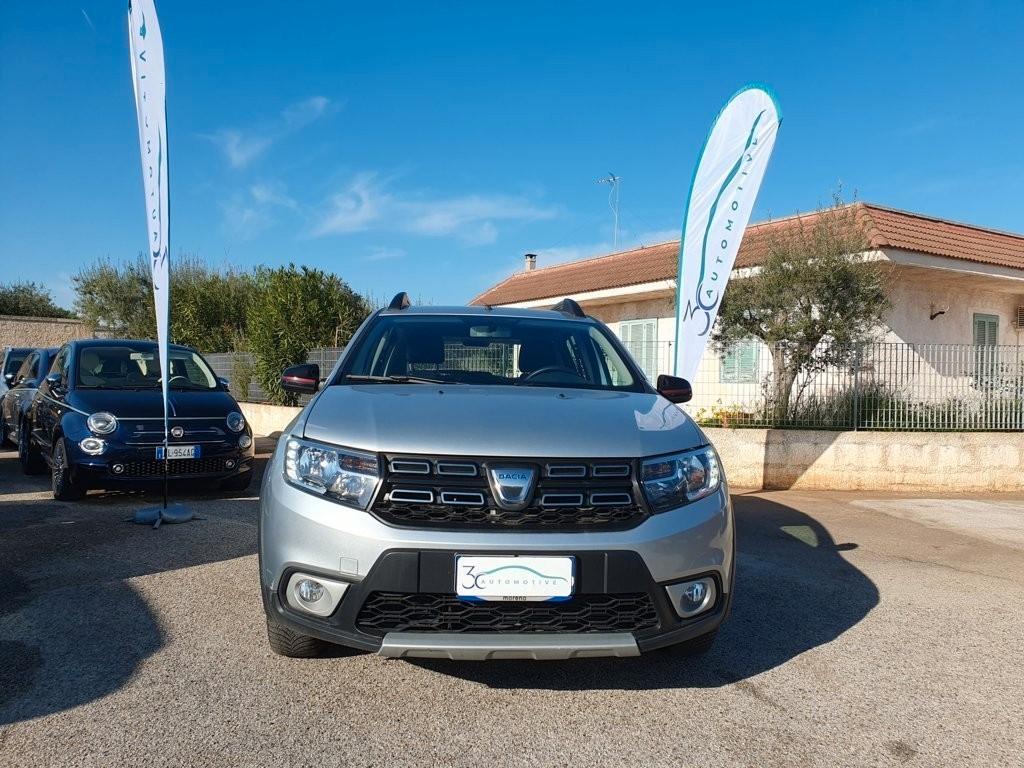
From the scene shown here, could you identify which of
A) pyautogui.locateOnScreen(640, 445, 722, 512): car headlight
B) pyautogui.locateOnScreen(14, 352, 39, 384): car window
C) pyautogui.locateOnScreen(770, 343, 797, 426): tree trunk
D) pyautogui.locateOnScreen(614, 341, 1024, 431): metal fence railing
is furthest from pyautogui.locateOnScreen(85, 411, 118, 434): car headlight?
pyautogui.locateOnScreen(770, 343, 797, 426): tree trunk

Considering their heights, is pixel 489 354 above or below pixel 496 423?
above

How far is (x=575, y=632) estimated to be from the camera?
2.82 m

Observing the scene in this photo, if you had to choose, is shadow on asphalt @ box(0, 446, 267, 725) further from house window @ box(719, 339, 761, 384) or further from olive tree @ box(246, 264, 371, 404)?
olive tree @ box(246, 264, 371, 404)

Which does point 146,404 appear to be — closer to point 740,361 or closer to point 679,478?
point 679,478

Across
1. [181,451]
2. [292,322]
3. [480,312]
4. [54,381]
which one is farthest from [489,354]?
[292,322]

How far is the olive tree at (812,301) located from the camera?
422 inches

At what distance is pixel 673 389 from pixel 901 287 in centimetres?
1163

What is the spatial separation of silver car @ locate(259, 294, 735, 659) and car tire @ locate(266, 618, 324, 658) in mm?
28

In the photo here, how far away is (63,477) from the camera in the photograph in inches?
288

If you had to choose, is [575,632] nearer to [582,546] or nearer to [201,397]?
[582,546]

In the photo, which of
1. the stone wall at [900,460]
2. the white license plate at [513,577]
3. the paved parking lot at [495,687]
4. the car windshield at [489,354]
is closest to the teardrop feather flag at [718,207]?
the stone wall at [900,460]

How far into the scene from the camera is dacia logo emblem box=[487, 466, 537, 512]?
283 cm

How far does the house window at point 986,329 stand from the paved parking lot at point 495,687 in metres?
12.4

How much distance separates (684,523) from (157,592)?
313 cm
